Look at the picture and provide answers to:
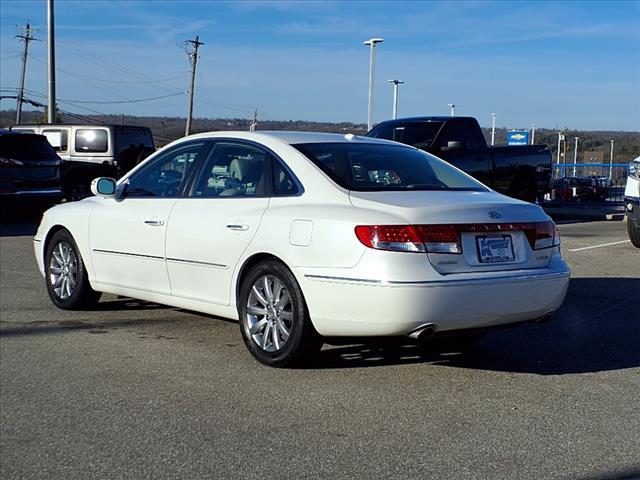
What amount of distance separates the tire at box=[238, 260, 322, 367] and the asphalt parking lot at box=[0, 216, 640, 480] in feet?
0.43

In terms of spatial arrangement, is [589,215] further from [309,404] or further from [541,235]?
[309,404]

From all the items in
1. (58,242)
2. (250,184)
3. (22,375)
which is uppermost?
(250,184)

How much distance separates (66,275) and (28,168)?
370 inches

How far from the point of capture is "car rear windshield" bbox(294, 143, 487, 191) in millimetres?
5863

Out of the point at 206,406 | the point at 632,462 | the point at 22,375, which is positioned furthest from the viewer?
the point at 22,375

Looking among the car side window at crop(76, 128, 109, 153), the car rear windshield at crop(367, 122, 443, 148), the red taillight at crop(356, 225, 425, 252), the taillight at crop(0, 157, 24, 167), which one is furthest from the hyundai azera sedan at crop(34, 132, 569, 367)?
the car side window at crop(76, 128, 109, 153)

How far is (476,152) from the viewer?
51.7 ft

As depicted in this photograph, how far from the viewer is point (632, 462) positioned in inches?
163

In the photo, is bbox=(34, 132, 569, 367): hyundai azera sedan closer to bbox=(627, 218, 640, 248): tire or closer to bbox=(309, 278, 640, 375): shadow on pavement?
bbox=(309, 278, 640, 375): shadow on pavement

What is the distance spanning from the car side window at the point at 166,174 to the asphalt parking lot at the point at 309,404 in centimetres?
112

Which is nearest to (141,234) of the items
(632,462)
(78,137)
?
(632,462)

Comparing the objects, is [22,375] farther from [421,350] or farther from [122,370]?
[421,350]

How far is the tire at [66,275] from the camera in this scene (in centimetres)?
755

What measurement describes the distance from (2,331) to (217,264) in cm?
204
